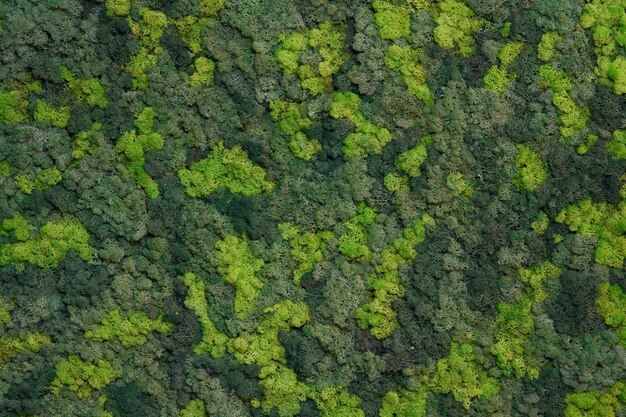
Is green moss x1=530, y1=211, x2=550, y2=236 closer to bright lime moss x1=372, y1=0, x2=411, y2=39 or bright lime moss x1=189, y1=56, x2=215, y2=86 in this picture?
bright lime moss x1=372, y1=0, x2=411, y2=39

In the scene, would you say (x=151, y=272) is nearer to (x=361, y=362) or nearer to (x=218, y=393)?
(x=218, y=393)

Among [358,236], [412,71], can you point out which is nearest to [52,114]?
[358,236]

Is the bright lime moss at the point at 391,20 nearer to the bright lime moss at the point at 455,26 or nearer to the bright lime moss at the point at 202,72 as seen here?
the bright lime moss at the point at 455,26

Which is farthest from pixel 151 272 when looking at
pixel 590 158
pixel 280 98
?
pixel 590 158

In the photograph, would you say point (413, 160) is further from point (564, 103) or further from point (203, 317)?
point (203, 317)

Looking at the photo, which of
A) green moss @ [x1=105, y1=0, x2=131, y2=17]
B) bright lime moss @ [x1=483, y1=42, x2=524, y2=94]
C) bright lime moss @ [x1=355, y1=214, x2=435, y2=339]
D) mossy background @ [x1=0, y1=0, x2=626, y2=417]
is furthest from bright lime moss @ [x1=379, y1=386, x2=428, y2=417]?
green moss @ [x1=105, y1=0, x2=131, y2=17]
